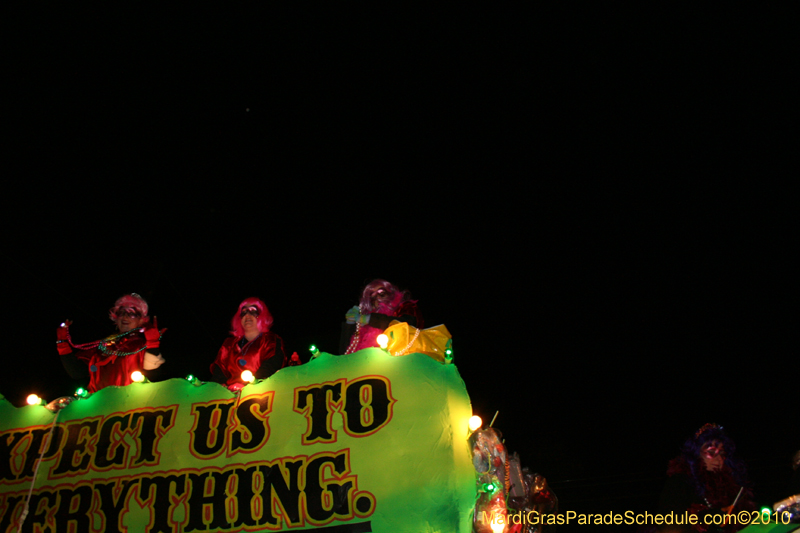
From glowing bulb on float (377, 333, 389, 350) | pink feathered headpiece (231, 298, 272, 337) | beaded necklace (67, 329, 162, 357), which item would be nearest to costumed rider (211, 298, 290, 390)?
pink feathered headpiece (231, 298, 272, 337)

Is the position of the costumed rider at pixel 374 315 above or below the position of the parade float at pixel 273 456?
above

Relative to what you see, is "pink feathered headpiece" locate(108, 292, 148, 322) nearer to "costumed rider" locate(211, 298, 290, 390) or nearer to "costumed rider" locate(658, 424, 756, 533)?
"costumed rider" locate(211, 298, 290, 390)

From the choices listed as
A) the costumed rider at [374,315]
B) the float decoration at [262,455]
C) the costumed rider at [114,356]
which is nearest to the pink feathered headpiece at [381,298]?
the costumed rider at [374,315]

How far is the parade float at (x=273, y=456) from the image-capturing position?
2.75 meters

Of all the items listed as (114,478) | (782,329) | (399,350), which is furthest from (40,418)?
(782,329)

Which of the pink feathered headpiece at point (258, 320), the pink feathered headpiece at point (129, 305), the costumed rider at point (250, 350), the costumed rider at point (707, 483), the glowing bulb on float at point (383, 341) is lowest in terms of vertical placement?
the costumed rider at point (707, 483)

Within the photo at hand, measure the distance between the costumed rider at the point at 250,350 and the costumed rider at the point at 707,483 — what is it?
3696 mm

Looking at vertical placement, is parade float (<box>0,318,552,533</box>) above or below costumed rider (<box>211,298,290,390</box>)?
below

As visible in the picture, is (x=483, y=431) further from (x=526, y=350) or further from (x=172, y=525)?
(x=526, y=350)

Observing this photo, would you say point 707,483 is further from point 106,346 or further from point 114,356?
point 106,346

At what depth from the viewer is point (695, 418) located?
8.48m

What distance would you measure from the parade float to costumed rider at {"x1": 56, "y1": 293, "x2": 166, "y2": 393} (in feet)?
2.10

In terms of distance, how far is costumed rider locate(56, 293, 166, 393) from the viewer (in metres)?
4.19

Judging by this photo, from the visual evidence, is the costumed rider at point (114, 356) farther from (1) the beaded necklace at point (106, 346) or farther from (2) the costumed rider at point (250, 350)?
(2) the costumed rider at point (250, 350)
